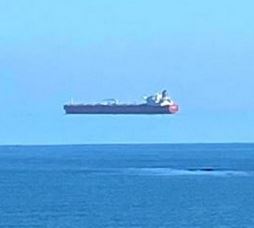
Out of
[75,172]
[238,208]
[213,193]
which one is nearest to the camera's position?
[238,208]

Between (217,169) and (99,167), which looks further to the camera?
(99,167)

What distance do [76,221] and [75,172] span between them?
2196 inches

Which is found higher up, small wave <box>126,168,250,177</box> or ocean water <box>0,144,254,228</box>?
small wave <box>126,168,250,177</box>

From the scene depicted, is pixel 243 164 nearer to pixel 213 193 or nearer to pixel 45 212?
pixel 213 193

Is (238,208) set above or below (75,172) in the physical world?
below

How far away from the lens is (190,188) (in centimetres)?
10212

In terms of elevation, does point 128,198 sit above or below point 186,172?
below

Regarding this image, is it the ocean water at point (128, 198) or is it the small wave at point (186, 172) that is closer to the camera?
the ocean water at point (128, 198)

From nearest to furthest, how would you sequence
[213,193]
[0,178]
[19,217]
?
1. [19,217]
2. [213,193]
3. [0,178]

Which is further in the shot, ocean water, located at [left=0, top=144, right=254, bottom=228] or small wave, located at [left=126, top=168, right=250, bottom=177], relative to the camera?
small wave, located at [left=126, top=168, right=250, bottom=177]

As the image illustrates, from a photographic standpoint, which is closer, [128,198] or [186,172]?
[128,198]

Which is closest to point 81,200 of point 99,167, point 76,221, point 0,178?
point 76,221

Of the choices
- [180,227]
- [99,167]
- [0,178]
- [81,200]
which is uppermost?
[99,167]

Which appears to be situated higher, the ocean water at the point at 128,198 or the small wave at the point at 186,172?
the small wave at the point at 186,172
